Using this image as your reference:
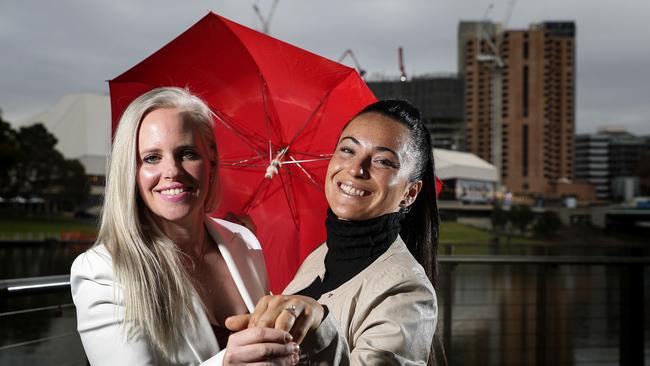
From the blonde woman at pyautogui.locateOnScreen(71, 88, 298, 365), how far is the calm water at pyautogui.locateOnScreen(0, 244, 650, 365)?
234mm

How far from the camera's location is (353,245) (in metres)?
1.11

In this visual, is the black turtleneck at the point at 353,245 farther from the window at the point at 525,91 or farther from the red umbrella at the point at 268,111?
the window at the point at 525,91

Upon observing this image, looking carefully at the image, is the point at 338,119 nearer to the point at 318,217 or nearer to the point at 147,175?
the point at 318,217

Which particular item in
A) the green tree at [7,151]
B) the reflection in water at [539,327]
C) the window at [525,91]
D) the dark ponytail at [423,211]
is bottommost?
the reflection in water at [539,327]

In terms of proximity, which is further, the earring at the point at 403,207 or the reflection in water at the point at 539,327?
the reflection in water at the point at 539,327

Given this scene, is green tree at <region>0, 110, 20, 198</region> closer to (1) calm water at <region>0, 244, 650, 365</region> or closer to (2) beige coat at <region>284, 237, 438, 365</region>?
(1) calm water at <region>0, 244, 650, 365</region>

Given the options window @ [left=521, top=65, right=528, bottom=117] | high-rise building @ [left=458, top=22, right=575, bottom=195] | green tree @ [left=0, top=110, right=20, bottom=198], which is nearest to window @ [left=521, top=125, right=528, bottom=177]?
high-rise building @ [left=458, top=22, right=575, bottom=195]

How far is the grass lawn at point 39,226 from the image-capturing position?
56925mm

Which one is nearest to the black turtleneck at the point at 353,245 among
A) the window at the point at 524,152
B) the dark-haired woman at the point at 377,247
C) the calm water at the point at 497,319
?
the dark-haired woman at the point at 377,247

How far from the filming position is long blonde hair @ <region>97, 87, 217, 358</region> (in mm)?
886

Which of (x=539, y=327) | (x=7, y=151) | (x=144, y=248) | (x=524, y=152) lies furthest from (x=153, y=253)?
(x=524, y=152)

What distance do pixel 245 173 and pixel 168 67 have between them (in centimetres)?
26

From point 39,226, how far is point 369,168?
67.7 m

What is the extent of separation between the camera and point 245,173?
1.29m
